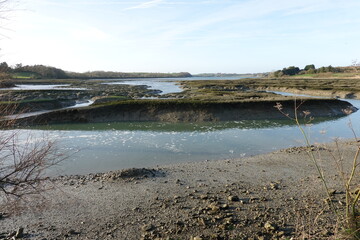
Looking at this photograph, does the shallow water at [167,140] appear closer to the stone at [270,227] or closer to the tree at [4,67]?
the stone at [270,227]

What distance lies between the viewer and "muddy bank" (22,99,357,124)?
1308 inches

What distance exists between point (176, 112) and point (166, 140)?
11.2m

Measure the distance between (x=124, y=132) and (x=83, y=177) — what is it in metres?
13.3

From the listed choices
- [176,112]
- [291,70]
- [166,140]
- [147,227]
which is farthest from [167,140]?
[291,70]

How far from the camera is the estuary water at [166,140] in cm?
1838

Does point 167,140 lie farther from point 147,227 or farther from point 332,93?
point 332,93

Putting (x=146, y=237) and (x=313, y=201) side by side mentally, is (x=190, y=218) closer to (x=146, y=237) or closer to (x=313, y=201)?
(x=146, y=237)

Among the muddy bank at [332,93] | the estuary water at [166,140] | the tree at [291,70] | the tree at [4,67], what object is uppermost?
the tree at [291,70]

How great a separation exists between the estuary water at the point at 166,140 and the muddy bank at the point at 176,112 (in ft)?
6.30

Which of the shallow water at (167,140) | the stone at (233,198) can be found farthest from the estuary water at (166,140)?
the stone at (233,198)

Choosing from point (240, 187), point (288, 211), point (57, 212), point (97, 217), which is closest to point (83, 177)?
point (57, 212)

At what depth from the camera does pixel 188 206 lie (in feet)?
35.2

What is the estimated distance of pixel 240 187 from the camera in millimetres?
12625

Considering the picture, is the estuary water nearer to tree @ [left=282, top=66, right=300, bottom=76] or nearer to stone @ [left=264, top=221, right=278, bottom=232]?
stone @ [left=264, top=221, right=278, bottom=232]
